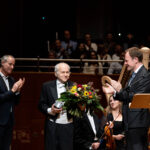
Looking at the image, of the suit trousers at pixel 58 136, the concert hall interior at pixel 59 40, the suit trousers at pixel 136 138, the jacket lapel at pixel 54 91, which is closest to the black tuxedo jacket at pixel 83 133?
the suit trousers at pixel 58 136

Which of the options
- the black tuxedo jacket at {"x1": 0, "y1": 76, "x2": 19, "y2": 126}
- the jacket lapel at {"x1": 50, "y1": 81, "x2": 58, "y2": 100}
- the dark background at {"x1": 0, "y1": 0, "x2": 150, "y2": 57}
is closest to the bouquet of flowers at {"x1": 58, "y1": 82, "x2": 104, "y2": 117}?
the jacket lapel at {"x1": 50, "y1": 81, "x2": 58, "y2": 100}

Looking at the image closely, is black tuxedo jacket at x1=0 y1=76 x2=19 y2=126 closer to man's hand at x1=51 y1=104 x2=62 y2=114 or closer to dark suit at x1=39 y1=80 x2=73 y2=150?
dark suit at x1=39 y1=80 x2=73 y2=150

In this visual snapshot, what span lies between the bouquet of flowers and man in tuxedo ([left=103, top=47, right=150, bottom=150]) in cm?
52

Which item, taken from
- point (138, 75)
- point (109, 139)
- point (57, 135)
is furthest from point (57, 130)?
point (138, 75)

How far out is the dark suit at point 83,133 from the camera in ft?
19.3

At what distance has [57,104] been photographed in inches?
233

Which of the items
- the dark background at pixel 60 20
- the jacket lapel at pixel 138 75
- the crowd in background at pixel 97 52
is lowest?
the jacket lapel at pixel 138 75

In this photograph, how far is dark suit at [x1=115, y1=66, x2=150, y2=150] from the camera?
519 centimetres

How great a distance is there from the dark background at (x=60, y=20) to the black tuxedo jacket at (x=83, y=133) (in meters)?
3.52

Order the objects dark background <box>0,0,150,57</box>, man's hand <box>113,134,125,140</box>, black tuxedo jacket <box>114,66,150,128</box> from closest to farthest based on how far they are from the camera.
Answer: black tuxedo jacket <box>114,66,150,128</box>
man's hand <box>113,134,125,140</box>
dark background <box>0,0,150,57</box>

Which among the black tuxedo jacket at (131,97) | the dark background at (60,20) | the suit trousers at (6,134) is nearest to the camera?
the black tuxedo jacket at (131,97)

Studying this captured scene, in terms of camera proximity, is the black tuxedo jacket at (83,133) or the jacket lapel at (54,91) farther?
the jacket lapel at (54,91)

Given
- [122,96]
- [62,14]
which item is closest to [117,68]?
[122,96]

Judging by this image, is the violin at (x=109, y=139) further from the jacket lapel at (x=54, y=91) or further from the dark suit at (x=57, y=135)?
the jacket lapel at (x=54, y=91)
